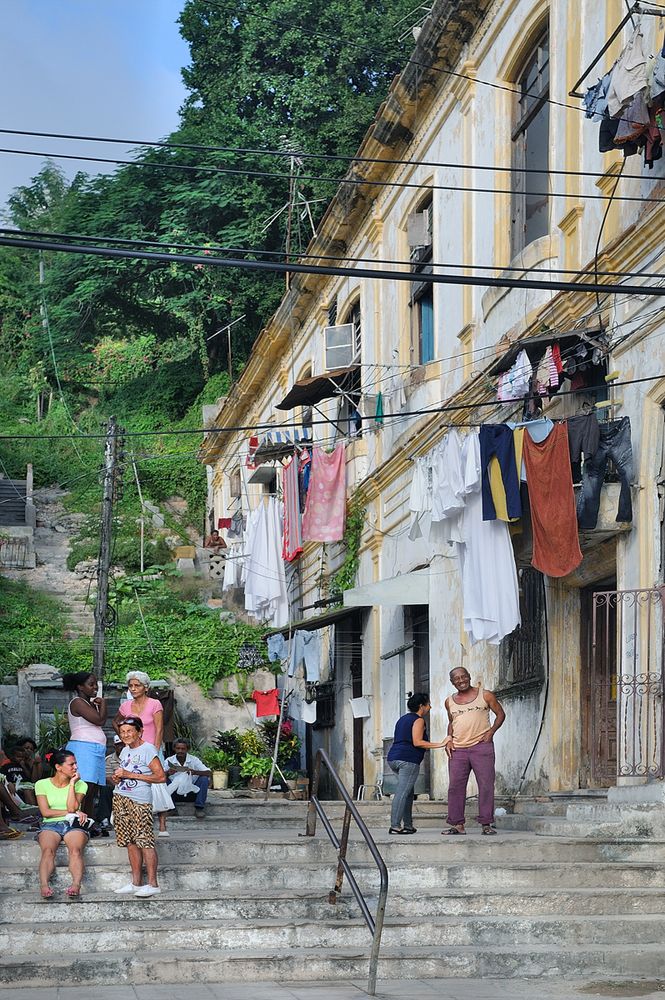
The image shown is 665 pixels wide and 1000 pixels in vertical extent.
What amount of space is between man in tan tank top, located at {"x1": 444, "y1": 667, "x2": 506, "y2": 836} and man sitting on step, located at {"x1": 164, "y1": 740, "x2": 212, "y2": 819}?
4.56 metres

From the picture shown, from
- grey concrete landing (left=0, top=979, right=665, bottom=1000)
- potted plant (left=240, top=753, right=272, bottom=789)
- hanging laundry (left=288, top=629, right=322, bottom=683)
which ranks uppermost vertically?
hanging laundry (left=288, top=629, right=322, bottom=683)

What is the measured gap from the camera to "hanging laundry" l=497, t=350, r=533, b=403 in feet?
51.2

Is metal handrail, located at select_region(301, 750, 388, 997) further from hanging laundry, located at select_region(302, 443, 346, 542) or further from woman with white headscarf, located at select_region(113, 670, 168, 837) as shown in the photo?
hanging laundry, located at select_region(302, 443, 346, 542)

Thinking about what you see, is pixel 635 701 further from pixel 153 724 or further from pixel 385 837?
pixel 153 724

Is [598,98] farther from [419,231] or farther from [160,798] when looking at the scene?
[419,231]

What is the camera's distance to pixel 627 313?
1377 centimetres

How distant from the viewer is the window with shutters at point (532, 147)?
16.5 metres

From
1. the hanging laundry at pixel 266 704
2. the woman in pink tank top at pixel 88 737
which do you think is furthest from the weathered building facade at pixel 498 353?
the woman in pink tank top at pixel 88 737

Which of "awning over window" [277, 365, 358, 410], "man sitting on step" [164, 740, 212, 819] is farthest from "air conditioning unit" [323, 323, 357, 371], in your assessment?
"man sitting on step" [164, 740, 212, 819]

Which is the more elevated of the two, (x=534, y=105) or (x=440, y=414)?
(x=534, y=105)

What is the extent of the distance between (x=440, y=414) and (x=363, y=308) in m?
5.99

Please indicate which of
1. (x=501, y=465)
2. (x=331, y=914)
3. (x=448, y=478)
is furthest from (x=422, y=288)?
(x=331, y=914)

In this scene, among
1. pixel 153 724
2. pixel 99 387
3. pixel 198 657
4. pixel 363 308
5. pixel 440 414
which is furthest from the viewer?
pixel 99 387

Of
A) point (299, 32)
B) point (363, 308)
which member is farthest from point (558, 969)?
point (299, 32)
